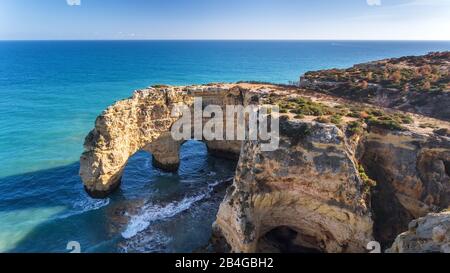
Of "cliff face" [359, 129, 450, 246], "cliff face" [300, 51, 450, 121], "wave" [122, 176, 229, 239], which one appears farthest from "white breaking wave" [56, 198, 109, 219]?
"cliff face" [300, 51, 450, 121]

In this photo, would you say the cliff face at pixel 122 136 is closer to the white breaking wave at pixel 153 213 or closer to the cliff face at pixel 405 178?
the white breaking wave at pixel 153 213

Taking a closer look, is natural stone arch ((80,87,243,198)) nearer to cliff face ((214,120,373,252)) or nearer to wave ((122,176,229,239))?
wave ((122,176,229,239))

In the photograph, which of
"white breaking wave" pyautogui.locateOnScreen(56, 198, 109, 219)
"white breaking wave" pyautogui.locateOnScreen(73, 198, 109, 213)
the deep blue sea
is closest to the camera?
the deep blue sea

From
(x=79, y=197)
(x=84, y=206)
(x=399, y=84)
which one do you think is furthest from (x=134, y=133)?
(x=399, y=84)

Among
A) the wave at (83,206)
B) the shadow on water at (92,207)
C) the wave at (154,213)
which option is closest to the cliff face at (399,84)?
the shadow on water at (92,207)

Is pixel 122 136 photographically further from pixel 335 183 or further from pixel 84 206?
pixel 335 183
